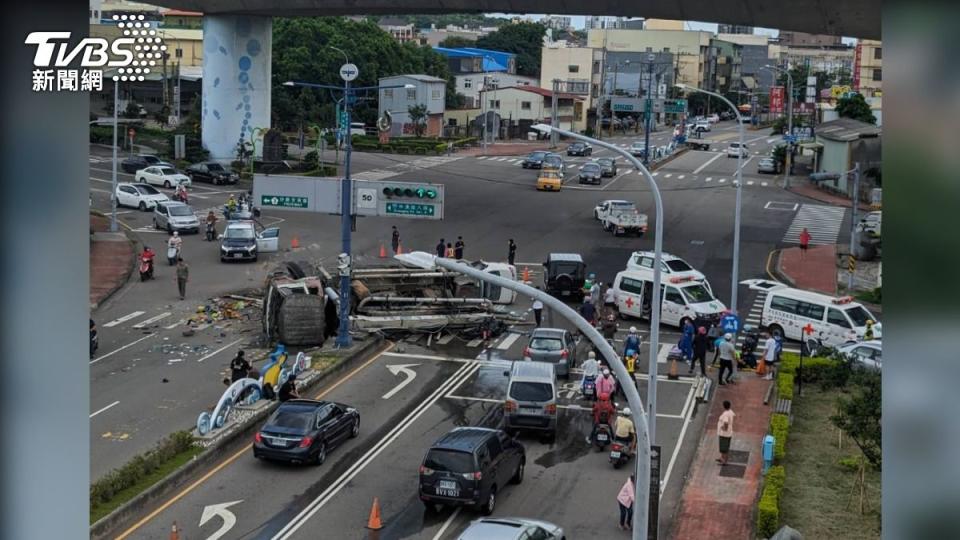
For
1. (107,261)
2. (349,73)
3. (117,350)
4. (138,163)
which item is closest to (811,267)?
(349,73)

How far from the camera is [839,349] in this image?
31438 mm

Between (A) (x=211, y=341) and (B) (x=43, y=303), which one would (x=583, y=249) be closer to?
(A) (x=211, y=341)

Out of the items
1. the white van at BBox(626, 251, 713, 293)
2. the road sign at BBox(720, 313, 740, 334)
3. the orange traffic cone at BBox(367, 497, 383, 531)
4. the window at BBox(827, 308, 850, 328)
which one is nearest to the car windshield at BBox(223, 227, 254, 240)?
the white van at BBox(626, 251, 713, 293)

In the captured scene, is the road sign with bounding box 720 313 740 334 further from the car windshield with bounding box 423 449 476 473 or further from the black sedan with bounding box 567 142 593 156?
the black sedan with bounding box 567 142 593 156

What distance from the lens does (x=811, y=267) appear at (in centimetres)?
4509

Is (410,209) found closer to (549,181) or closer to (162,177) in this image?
(162,177)

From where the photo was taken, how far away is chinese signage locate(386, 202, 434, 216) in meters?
32.1

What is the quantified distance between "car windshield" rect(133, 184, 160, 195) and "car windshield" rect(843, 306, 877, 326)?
1263 inches

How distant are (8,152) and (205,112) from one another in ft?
178

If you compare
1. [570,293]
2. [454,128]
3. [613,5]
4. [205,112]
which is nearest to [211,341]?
[570,293]

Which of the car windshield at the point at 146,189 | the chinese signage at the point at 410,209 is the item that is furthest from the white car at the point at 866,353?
the car windshield at the point at 146,189

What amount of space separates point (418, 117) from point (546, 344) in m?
63.9

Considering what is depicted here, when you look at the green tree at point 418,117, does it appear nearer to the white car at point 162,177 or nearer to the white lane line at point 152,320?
the white car at point 162,177

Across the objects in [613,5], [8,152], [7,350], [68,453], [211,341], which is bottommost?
[211,341]
